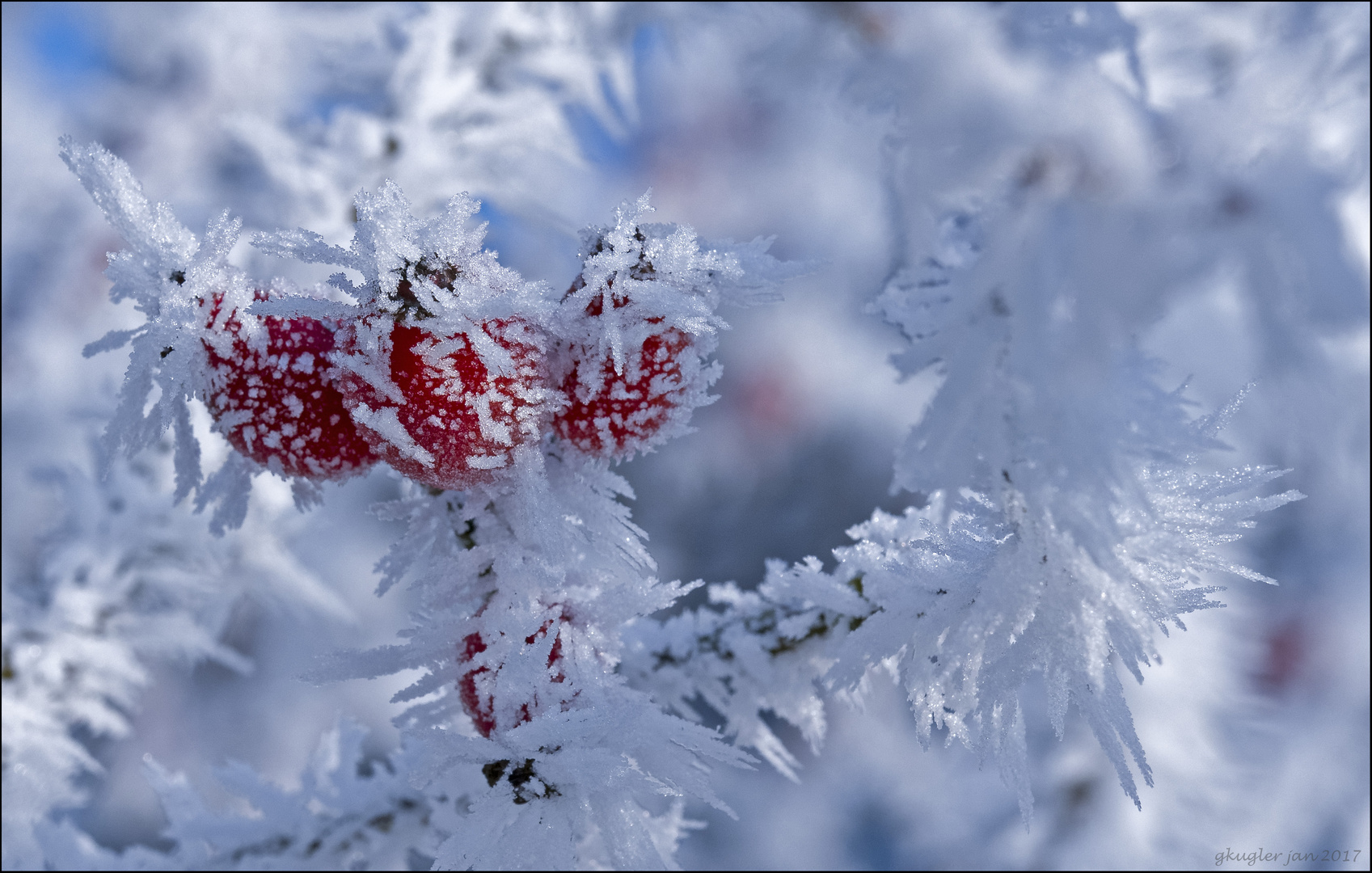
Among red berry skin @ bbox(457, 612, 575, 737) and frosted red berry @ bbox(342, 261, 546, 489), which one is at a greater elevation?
frosted red berry @ bbox(342, 261, 546, 489)

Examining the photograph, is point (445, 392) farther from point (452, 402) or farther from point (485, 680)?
point (485, 680)

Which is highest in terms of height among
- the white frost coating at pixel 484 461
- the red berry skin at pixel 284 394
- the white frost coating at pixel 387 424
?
the red berry skin at pixel 284 394

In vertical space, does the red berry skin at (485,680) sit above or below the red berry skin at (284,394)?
below

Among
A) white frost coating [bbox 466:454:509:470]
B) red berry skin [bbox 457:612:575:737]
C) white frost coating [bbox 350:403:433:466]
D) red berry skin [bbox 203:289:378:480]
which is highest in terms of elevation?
red berry skin [bbox 203:289:378:480]
